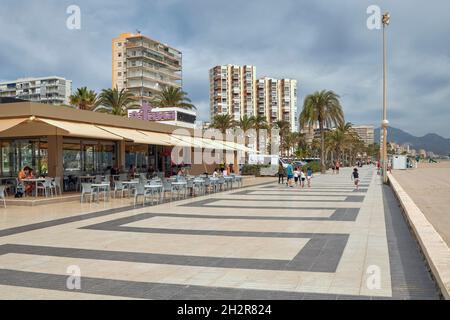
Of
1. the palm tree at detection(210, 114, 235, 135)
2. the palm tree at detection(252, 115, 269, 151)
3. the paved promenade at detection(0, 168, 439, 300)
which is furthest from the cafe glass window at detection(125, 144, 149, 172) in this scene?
the palm tree at detection(252, 115, 269, 151)

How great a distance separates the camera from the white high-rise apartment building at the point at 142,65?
A: 272 feet

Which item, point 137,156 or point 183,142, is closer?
point 183,142

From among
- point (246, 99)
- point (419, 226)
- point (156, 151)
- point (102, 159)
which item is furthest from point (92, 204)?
point (246, 99)

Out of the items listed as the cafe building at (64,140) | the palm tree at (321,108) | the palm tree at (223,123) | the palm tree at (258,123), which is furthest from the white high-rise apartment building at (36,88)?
the cafe building at (64,140)

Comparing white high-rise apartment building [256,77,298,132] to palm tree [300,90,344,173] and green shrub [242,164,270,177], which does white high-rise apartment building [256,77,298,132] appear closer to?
palm tree [300,90,344,173]

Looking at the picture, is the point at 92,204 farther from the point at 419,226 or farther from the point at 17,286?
the point at 419,226

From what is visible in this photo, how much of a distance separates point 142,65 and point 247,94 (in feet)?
155

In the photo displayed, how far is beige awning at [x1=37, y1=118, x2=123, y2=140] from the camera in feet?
51.7

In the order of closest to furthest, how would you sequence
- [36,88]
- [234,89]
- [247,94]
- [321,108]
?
[321,108], [234,89], [247,94], [36,88]

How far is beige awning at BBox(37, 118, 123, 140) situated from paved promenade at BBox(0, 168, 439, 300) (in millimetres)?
4274

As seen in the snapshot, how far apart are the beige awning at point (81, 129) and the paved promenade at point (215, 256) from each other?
4274 millimetres

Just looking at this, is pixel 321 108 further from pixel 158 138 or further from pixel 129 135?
pixel 129 135

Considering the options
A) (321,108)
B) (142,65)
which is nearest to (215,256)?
(321,108)

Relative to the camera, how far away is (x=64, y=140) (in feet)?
62.0
